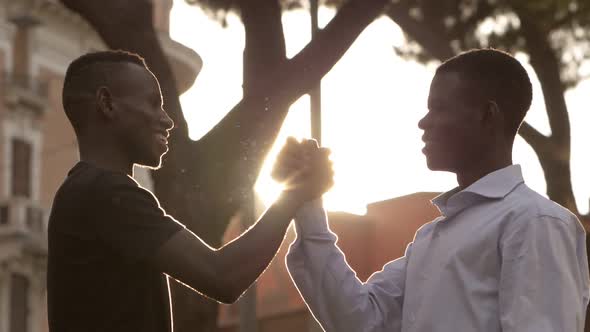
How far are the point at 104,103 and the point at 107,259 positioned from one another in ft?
1.57

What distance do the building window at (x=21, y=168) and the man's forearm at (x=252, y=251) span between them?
30190mm

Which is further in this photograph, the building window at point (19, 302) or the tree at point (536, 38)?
the building window at point (19, 302)

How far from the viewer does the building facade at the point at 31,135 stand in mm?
33344

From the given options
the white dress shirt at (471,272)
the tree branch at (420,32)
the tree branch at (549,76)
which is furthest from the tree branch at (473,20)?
the white dress shirt at (471,272)

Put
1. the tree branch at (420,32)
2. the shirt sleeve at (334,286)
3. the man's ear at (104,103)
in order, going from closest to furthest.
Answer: the man's ear at (104,103), the shirt sleeve at (334,286), the tree branch at (420,32)

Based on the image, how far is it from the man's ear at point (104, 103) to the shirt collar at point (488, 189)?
98cm

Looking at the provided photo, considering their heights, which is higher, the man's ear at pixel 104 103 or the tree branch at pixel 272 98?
the tree branch at pixel 272 98

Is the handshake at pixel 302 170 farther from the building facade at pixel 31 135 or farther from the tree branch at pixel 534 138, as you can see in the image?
the building facade at pixel 31 135

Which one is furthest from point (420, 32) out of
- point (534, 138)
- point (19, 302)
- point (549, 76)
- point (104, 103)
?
point (19, 302)

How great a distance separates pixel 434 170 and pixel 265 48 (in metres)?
5.01

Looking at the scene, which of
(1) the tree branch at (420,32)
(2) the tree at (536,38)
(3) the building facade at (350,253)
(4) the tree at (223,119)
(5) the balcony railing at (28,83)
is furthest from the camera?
(5) the balcony railing at (28,83)

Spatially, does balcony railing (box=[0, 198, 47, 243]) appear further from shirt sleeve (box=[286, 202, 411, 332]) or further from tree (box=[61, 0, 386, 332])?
shirt sleeve (box=[286, 202, 411, 332])

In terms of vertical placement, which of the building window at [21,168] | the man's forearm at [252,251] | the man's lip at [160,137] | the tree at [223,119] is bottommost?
the man's forearm at [252,251]

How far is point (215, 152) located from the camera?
8805 mm
